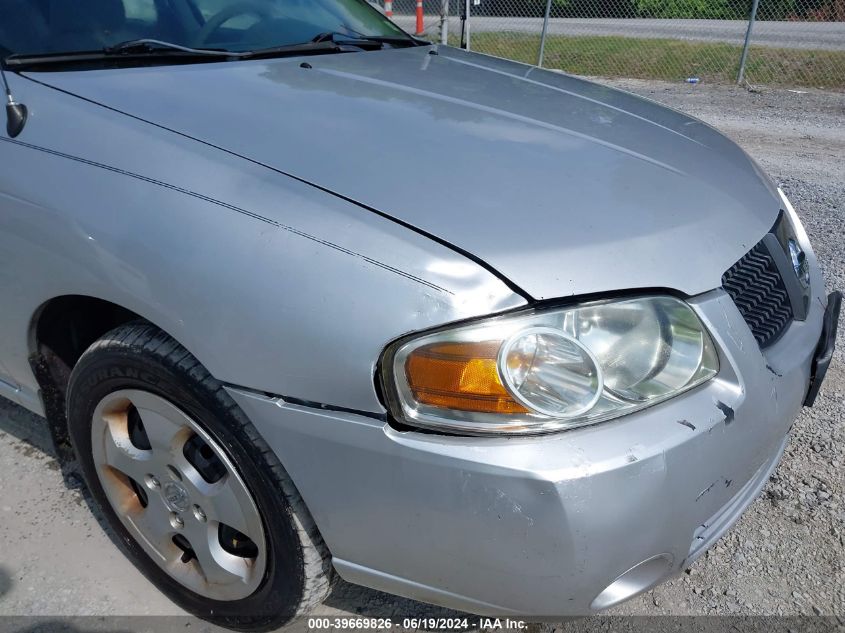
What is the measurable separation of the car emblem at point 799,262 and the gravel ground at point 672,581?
75 cm

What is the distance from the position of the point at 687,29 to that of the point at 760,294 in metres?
18.0

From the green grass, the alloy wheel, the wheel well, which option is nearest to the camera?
the alloy wheel

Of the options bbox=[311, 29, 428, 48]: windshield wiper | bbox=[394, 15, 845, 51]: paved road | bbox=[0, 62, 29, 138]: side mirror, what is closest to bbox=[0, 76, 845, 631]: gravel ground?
bbox=[0, 62, 29, 138]: side mirror

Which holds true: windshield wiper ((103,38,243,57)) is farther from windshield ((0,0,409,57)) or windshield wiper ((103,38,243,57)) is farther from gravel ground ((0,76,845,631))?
gravel ground ((0,76,845,631))

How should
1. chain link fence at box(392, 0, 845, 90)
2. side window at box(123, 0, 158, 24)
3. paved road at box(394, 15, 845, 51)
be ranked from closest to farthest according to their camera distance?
side window at box(123, 0, 158, 24), chain link fence at box(392, 0, 845, 90), paved road at box(394, 15, 845, 51)

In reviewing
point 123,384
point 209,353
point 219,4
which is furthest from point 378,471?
point 219,4

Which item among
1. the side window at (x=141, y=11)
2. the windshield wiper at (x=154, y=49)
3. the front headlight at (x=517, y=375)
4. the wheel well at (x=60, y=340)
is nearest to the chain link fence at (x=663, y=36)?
the side window at (x=141, y=11)

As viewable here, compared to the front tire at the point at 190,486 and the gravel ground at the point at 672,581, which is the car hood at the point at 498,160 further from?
the gravel ground at the point at 672,581


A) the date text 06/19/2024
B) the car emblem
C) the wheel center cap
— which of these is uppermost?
the car emblem

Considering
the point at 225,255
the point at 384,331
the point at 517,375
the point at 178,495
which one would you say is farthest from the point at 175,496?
the point at 517,375

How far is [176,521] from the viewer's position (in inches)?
74.8

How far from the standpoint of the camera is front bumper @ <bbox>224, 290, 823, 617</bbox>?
1.38 meters

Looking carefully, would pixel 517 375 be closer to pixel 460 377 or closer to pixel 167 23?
pixel 460 377

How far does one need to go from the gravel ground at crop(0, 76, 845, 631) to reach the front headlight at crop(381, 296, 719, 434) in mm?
866
